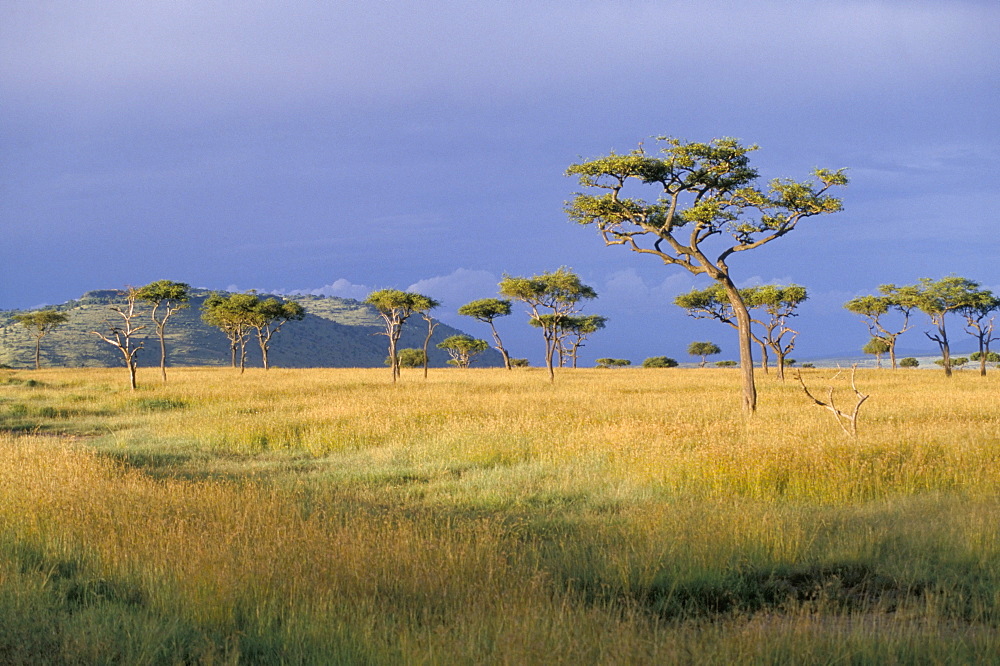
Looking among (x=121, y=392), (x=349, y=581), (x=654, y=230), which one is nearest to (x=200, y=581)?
(x=349, y=581)

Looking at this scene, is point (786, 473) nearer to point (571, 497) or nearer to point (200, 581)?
point (571, 497)

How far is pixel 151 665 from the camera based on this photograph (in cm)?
399

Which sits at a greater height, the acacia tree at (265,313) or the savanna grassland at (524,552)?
the acacia tree at (265,313)

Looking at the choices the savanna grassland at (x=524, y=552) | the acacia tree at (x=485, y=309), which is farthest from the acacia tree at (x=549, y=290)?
the savanna grassland at (x=524, y=552)

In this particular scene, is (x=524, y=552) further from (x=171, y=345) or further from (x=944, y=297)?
(x=171, y=345)

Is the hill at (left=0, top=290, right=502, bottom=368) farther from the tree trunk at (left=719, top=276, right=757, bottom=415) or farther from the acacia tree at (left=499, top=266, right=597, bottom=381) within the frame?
the tree trunk at (left=719, top=276, right=757, bottom=415)

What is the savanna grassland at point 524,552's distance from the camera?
4.16 meters

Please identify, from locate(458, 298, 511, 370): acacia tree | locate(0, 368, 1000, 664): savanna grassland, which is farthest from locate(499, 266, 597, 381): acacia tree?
locate(0, 368, 1000, 664): savanna grassland

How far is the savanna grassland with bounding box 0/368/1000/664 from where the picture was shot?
13.6 ft

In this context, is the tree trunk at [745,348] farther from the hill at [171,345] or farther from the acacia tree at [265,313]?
the hill at [171,345]

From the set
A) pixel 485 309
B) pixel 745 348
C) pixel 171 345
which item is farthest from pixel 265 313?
pixel 171 345

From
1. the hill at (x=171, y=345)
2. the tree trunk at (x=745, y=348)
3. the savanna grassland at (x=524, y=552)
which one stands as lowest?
the savanna grassland at (x=524, y=552)

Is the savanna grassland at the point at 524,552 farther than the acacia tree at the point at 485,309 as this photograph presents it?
No

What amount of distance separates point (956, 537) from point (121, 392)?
101 feet
